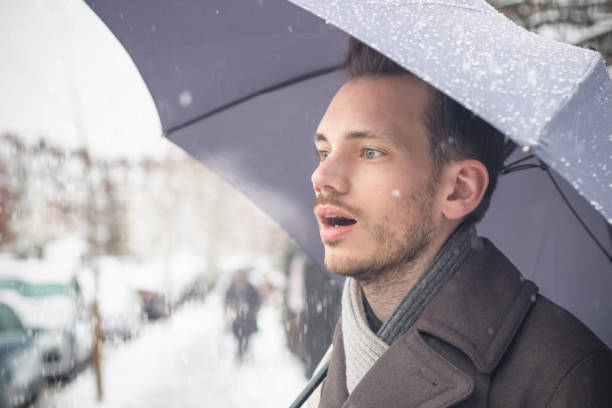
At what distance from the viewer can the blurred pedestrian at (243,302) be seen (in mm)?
9711

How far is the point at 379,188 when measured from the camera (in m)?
1.64

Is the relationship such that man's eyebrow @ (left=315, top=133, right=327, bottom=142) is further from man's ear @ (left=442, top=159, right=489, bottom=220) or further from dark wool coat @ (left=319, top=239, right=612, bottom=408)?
dark wool coat @ (left=319, top=239, right=612, bottom=408)

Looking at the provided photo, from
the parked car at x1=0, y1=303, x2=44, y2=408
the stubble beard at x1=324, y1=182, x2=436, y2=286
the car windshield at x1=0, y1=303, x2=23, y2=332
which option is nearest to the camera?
the stubble beard at x1=324, y1=182, x2=436, y2=286

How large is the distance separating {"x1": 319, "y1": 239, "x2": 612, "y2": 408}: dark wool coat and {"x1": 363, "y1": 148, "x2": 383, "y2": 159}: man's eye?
19.1 inches

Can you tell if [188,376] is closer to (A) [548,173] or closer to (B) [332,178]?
(A) [548,173]

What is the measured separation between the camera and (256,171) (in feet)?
8.86

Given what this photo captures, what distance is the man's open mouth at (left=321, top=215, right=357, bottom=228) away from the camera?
166 centimetres

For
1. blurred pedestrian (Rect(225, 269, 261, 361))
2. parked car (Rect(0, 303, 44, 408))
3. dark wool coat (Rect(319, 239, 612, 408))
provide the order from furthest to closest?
blurred pedestrian (Rect(225, 269, 261, 361))
parked car (Rect(0, 303, 44, 408))
dark wool coat (Rect(319, 239, 612, 408))

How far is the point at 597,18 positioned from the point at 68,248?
19265mm

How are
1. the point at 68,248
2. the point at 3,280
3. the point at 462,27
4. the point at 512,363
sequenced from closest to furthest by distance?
the point at 462,27 → the point at 512,363 → the point at 3,280 → the point at 68,248

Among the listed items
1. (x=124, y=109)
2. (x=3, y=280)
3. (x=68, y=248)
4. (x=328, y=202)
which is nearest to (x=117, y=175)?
(x=124, y=109)

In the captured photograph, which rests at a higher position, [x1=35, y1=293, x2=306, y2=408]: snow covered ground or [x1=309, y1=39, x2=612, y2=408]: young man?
[x1=309, y1=39, x2=612, y2=408]: young man

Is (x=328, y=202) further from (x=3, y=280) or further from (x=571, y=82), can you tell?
(x=3, y=280)

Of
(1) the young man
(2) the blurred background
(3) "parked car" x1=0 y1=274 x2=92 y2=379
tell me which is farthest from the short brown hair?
(3) "parked car" x1=0 y1=274 x2=92 y2=379
